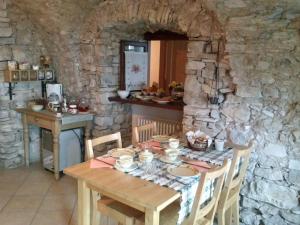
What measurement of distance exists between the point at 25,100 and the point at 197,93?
91.1 inches

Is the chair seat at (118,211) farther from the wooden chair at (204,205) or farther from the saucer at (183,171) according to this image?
the saucer at (183,171)

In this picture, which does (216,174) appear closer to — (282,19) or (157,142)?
(157,142)

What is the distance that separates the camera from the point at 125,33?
350 centimetres

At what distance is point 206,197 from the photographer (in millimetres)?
1885

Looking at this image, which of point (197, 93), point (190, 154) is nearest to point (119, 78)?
point (197, 93)

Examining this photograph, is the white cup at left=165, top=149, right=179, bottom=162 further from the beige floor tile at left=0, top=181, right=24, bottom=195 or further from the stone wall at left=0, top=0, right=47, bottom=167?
the stone wall at left=0, top=0, right=47, bottom=167

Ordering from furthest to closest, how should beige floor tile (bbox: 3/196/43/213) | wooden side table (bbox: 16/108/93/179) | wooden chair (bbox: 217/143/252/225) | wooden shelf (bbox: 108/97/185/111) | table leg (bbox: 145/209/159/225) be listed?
1. wooden side table (bbox: 16/108/93/179)
2. wooden shelf (bbox: 108/97/185/111)
3. beige floor tile (bbox: 3/196/43/213)
4. wooden chair (bbox: 217/143/252/225)
5. table leg (bbox: 145/209/159/225)

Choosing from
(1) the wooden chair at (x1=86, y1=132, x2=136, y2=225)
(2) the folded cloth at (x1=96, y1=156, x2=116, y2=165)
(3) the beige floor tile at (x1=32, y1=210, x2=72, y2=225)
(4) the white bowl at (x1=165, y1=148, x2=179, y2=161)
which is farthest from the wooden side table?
(4) the white bowl at (x1=165, y1=148, x2=179, y2=161)

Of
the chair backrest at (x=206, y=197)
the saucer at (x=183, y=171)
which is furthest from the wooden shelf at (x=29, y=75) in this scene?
the chair backrest at (x=206, y=197)

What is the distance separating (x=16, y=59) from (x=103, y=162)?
2.25m

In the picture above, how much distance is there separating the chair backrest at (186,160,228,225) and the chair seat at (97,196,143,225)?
37 cm

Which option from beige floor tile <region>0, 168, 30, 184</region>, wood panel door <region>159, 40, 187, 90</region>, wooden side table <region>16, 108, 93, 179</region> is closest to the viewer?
wooden side table <region>16, 108, 93, 179</region>

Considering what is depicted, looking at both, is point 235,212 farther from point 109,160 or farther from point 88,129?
point 88,129

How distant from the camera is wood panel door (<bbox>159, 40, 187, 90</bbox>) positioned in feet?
15.9
